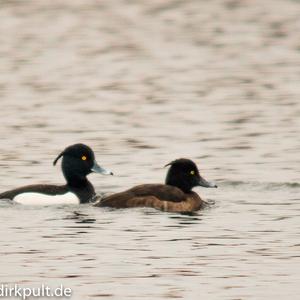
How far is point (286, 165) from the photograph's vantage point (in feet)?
82.5

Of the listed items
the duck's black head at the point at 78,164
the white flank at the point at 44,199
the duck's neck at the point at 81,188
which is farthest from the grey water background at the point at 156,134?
the duck's black head at the point at 78,164

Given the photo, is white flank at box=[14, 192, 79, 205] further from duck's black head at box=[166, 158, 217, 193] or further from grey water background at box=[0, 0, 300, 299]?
duck's black head at box=[166, 158, 217, 193]

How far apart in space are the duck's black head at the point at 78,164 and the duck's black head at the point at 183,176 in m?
1.20

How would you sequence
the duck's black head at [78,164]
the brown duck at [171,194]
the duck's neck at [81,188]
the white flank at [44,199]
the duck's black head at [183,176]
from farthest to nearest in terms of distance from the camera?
the duck's black head at [78,164]
the duck's neck at [81,188]
the duck's black head at [183,176]
the white flank at [44,199]
the brown duck at [171,194]

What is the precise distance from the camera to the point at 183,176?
72.2ft

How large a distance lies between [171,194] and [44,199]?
1728 millimetres

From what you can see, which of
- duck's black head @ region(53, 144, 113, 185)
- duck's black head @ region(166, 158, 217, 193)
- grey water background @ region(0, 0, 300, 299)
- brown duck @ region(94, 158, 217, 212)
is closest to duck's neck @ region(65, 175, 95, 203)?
duck's black head @ region(53, 144, 113, 185)

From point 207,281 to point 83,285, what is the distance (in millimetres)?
1238

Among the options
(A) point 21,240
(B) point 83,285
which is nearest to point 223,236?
(A) point 21,240

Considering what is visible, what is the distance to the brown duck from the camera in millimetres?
20828

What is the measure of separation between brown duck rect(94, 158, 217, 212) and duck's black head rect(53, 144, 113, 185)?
1.27 meters

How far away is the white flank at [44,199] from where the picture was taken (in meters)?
21.2

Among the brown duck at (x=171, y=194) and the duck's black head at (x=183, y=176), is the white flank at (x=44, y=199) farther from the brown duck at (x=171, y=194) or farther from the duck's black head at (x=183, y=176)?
the duck's black head at (x=183, y=176)

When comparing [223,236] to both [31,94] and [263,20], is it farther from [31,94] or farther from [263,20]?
[263,20]
